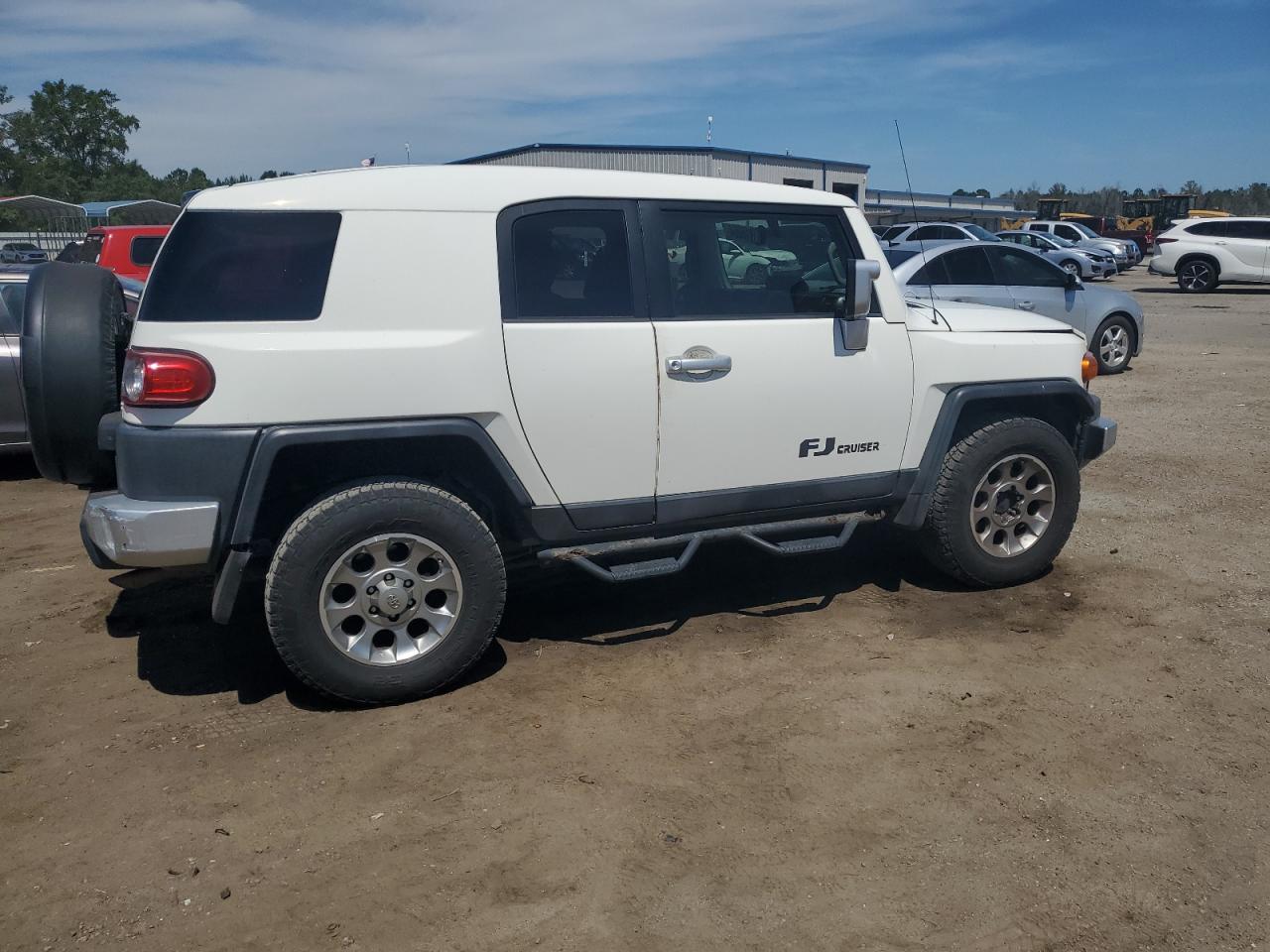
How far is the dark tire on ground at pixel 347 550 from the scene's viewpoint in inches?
146

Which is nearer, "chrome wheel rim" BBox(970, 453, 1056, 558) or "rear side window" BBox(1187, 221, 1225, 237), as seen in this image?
"chrome wheel rim" BBox(970, 453, 1056, 558)

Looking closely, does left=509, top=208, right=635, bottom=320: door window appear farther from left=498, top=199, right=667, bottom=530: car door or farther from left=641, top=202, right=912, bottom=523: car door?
left=641, top=202, right=912, bottom=523: car door

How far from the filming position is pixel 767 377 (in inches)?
172

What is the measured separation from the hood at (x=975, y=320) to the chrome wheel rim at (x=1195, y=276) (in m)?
23.1

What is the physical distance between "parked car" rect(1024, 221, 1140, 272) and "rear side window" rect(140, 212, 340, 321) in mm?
33148

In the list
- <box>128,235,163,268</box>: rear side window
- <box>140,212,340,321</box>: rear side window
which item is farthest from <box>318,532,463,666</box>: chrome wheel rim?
<box>128,235,163,268</box>: rear side window

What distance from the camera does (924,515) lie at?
4.94m

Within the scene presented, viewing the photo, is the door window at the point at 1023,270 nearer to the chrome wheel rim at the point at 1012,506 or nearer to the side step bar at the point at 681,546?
the chrome wheel rim at the point at 1012,506

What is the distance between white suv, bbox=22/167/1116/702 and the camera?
142 inches

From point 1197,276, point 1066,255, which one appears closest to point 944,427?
point 1197,276

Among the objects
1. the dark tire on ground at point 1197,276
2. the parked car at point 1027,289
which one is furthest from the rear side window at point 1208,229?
the parked car at point 1027,289

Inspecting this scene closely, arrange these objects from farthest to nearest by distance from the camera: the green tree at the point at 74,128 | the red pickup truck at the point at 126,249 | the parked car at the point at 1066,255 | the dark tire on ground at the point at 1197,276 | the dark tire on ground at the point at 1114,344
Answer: the green tree at the point at 74,128 < the parked car at the point at 1066,255 < the dark tire on ground at the point at 1197,276 < the red pickup truck at the point at 126,249 < the dark tire on ground at the point at 1114,344

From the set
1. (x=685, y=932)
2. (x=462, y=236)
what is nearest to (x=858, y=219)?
(x=462, y=236)

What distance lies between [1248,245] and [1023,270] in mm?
16349
